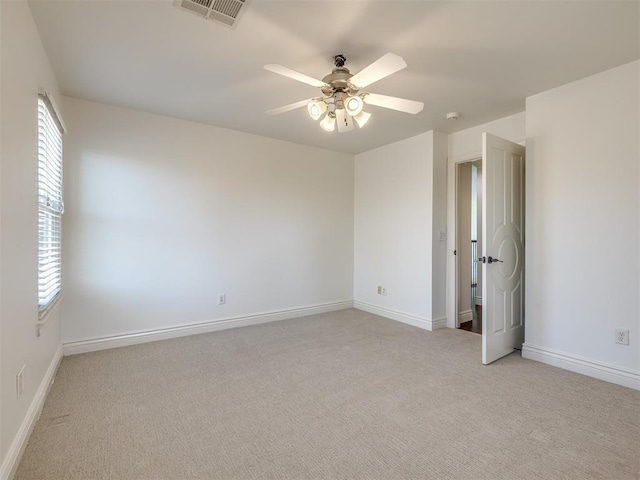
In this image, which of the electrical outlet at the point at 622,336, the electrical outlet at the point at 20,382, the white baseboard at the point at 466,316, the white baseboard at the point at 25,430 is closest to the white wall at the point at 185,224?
the white baseboard at the point at 25,430

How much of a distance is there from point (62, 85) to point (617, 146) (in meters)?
4.54

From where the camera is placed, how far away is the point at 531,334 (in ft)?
9.79

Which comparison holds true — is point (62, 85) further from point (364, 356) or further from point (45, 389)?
point (364, 356)

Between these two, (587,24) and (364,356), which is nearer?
(587,24)

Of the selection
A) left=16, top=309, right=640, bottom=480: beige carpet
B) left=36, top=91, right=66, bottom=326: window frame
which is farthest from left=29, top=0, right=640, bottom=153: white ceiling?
left=16, top=309, right=640, bottom=480: beige carpet

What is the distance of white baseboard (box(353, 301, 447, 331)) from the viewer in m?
3.97

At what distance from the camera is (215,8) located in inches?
72.3

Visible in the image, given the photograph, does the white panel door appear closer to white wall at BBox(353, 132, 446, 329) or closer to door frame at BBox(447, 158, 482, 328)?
door frame at BBox(447, 158, 482, 328)

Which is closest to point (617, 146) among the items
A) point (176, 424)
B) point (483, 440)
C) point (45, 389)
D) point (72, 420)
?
point (483, 440)

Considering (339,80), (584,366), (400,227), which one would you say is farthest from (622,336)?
(339,80)

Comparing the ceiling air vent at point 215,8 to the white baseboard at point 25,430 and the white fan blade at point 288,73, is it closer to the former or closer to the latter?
the white fan blade at point 288,73

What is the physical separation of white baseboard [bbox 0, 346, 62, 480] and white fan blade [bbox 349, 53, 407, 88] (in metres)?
2.65

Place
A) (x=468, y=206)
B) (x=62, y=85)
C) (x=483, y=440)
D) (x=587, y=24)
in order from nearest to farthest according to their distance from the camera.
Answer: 1. (x=483, y=440)
2. (x=587, y=24)
3. (x=62, y=85)
4. (x=468, y=206)

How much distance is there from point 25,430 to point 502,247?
3.68 meters
